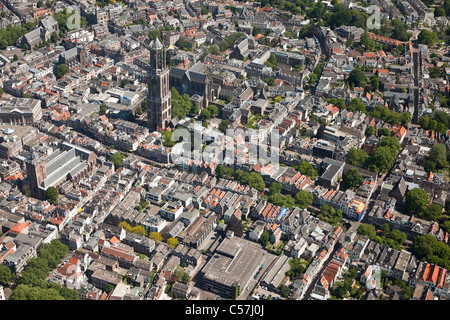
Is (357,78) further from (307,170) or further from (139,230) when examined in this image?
Answer: (139,230)

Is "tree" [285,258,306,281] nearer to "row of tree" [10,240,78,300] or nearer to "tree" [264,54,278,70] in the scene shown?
"row of tree" [10,240,78,300]

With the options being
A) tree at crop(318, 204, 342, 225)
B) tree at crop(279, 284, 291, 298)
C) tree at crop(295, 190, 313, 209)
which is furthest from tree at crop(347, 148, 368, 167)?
tree at crop(279, 284, 291, 298)

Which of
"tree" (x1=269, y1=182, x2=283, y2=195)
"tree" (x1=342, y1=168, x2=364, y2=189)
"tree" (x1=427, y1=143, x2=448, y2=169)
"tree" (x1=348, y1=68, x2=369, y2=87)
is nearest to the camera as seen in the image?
"tree" (x1=269, y1=182, x2=283, y2=195)

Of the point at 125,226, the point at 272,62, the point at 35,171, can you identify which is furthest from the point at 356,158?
the point at 35,171

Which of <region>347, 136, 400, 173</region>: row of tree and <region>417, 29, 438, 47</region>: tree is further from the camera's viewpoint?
<region>417, 29, 438, 47</region>: tree

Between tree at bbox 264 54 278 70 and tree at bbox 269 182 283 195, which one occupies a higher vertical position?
tree at bbox 264 54 278 70
